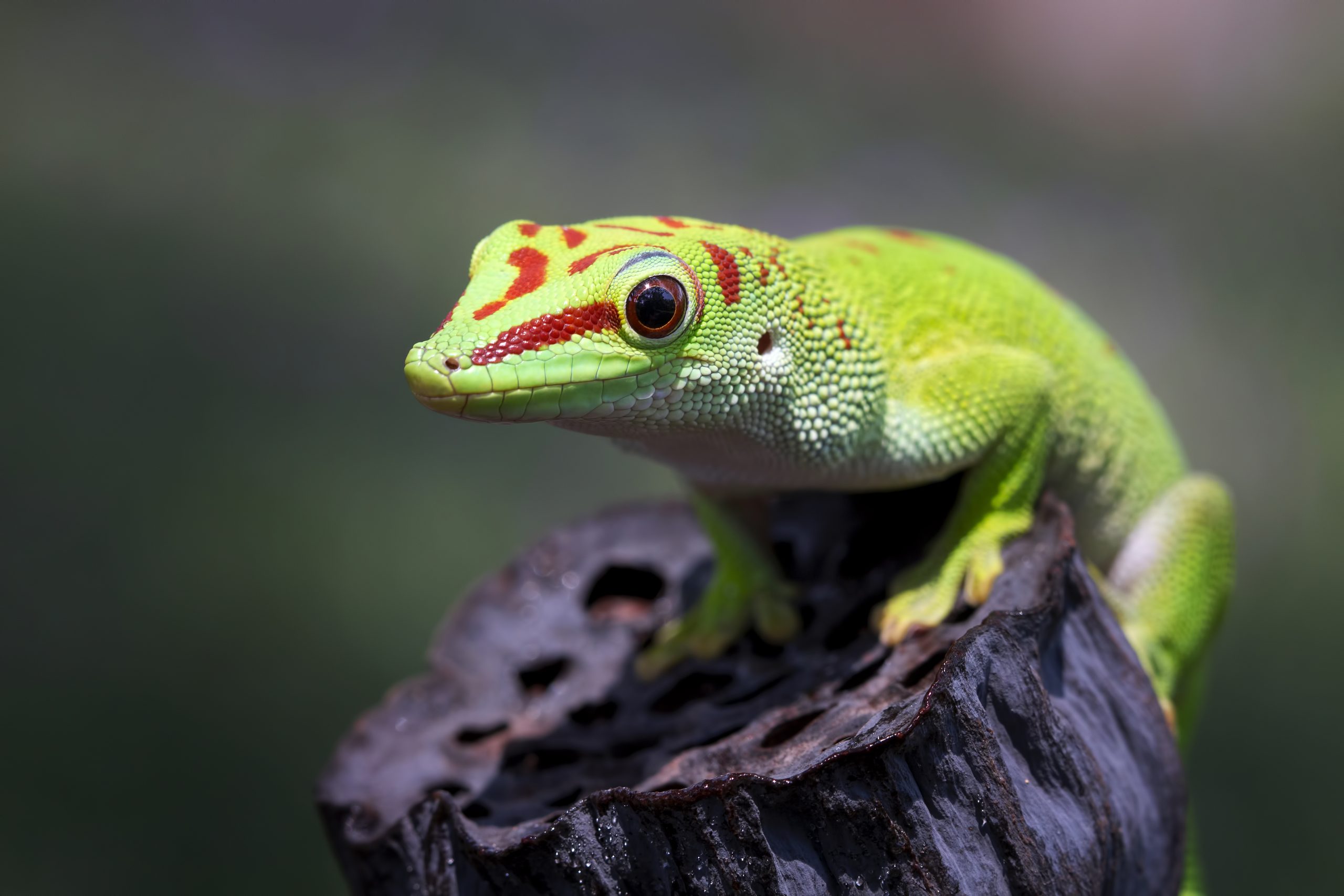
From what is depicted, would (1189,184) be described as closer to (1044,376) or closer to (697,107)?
(697,107)

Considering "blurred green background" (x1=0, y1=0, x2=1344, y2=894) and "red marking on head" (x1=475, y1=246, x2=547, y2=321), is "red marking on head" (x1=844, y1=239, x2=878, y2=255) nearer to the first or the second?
"red marking on head" (x1=475, y1=246, x2=547, y2=321)

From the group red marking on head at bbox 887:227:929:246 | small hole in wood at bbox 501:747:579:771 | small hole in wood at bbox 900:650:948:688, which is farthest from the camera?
red marking on head at bbox 887:227:929:246

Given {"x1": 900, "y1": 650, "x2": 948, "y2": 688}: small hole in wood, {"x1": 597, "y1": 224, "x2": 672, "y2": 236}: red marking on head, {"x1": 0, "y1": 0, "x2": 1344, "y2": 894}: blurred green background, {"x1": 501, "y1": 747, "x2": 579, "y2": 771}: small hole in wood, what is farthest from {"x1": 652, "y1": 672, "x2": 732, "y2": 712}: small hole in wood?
{"x1": 0, "y1": 0, "x2": 1344, "y2": 894}: blurred green background

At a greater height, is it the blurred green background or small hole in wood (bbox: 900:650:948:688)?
the blurred green background

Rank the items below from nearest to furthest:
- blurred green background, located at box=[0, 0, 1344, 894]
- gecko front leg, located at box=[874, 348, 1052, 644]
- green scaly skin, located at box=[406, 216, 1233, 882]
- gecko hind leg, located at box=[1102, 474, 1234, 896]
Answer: green scaly skin, located at box=[406, 216, 1233, 882], gecko front leg, located at box=[874, 348, 1052, 644], gecko hind leg, located at box=[1102, 474, 1234, 896], blurred green background, located at box=[0, 0, 1344, 894]

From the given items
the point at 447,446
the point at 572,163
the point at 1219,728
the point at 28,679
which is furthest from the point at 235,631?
the point at 1219,728

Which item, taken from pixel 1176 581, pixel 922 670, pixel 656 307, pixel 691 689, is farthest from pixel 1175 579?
pixel 656 307

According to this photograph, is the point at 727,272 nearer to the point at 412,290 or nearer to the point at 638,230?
the point at 638,230

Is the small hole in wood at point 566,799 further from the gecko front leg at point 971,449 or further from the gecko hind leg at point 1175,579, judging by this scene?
the gecko hind leg at point 1175,579
